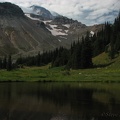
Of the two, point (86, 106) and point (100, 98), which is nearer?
point (86, 106)

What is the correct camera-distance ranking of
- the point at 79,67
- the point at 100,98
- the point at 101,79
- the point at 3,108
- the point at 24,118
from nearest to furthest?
the point at 24,118 < the point at 3,108 < the point at 100,98 < the point at 101,79 < the point at 79,67

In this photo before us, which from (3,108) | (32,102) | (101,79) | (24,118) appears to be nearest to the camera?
(24,118)

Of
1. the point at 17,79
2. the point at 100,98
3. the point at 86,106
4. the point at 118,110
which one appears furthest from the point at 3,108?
the point at 17,79

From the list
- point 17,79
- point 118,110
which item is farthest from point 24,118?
point 17,79

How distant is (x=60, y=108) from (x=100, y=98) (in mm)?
14435

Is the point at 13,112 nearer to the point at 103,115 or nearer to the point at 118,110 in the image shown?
the point at 103,115

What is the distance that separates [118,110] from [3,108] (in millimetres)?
18128

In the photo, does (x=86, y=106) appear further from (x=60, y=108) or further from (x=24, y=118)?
(x=24, y=118)

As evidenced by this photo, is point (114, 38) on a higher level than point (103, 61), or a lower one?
higher

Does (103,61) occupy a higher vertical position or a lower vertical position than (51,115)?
higher

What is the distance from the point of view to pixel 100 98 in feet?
193

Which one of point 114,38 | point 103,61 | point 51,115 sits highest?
point 114,38

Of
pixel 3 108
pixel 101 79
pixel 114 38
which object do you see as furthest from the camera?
pixel 114 38

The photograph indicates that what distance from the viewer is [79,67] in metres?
158
